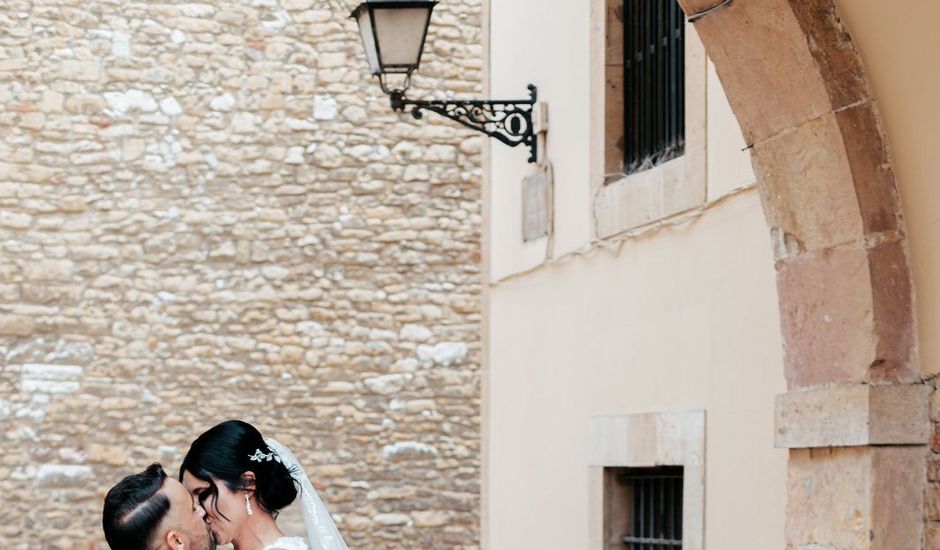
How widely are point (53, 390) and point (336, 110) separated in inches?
128

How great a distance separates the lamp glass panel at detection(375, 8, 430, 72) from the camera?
8219mm

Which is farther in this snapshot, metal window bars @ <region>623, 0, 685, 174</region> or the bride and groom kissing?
metal window bars @ <region>623, 0, 685, 174</region>

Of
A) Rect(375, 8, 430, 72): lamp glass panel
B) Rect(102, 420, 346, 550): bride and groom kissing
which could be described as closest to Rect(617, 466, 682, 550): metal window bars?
Rect(375, 8, 430, 72): lamp glass panel

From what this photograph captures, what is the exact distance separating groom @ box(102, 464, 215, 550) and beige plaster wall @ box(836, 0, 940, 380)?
5.86 feet

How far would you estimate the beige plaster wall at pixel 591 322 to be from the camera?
6062 millimetres

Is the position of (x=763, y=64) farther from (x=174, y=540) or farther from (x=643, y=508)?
(x=643, y=508)

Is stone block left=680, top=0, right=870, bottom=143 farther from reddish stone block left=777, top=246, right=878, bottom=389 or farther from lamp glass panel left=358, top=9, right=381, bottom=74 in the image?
lamp glass panel left=358, top=9, right=381, bottom=74

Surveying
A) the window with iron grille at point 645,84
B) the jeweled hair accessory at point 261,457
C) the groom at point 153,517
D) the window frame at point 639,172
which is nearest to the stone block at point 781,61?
the window frame at point 639,172

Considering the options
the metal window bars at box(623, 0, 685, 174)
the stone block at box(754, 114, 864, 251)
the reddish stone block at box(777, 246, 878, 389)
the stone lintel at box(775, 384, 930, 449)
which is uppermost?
the metal window bars at box(623, 0, 685, 174)

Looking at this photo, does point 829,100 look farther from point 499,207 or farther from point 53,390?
point 53,390

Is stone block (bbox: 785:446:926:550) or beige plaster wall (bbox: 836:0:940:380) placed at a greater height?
beige plaster wall (bbox: 836:0:940:380)

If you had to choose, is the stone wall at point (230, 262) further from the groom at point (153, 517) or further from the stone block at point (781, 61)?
the groom at point (153, 517)

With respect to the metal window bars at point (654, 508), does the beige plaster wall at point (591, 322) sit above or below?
above

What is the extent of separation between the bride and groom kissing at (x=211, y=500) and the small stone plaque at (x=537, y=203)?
13.2 ft
